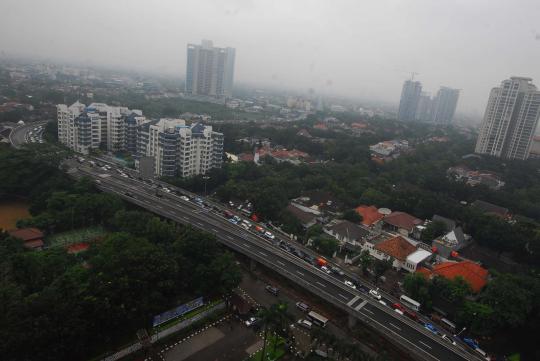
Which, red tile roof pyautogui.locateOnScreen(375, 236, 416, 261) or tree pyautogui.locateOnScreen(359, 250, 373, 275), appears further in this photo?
Answer: red tile roof pyautogui.locateOnScreen(375, 236, 416, 261)

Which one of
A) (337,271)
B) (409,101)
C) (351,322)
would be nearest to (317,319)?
(351,322)

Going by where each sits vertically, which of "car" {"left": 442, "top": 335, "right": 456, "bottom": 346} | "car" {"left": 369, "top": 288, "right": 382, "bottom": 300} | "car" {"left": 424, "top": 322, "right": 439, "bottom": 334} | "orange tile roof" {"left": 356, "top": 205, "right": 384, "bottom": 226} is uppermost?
"orange tile roof" {"left": 356, "top": 205, "right": 384, "bottom": 226}

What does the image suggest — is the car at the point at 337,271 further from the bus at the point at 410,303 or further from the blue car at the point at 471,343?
the blue car at the point at 471,343

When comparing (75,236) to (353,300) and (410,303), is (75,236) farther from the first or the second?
(410,303)

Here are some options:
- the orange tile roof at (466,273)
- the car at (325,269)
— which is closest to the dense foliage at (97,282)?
the car at (325,269)

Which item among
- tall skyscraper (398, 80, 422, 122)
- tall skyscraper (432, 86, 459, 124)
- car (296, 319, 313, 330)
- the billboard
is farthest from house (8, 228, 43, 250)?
tall skyscraper (432, 86, 459, 124)

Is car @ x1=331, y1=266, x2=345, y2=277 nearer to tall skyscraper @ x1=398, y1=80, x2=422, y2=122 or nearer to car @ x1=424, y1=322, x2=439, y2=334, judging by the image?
car @ x1=424, y1=322, x2=439, y2=334

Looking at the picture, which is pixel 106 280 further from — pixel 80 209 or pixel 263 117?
pixel 263 117
